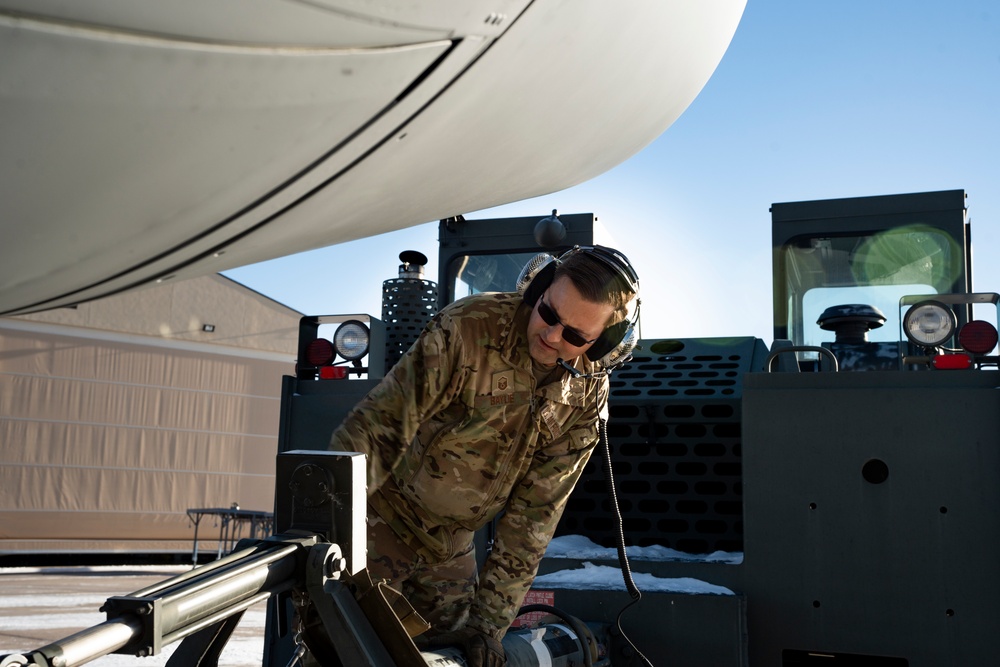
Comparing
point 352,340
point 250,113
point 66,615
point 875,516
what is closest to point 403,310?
point 352,340

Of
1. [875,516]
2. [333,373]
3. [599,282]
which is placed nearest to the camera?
[599,282]

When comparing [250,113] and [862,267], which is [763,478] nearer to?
[862,267]

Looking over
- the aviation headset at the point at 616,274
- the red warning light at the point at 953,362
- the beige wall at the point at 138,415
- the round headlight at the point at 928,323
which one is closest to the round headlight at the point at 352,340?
the aviation headset at the point at 616,274

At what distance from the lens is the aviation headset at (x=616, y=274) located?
2775 millimetres

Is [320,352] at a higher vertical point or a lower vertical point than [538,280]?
lower

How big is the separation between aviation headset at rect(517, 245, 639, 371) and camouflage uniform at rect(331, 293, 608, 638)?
9 cm

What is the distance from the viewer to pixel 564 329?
2.73 m

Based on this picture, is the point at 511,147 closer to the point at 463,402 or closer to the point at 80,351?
the point at 463,402

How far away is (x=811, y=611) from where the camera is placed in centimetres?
357

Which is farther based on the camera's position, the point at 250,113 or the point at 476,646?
the point at 476,646

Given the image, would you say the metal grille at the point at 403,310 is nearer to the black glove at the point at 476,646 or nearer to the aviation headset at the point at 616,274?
the aviation headset at the point at 616,274

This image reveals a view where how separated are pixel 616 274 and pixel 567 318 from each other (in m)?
0.19

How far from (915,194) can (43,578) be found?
14110mm

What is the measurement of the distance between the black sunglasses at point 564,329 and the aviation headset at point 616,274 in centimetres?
5
